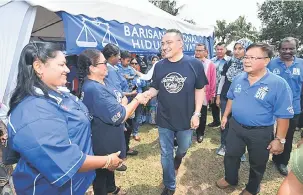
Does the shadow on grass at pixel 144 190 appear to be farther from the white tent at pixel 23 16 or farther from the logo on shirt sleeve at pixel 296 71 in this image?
the logo on shirt sleeve at pixel 296 71

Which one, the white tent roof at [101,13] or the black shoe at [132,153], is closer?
the white tent roof at [101,13]

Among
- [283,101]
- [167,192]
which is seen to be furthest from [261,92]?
[167,192]

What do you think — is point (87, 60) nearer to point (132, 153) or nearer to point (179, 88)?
point (179, 88)

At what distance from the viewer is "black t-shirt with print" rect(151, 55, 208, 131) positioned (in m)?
2.73

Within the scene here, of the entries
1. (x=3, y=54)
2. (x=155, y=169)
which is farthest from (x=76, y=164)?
(x=3, y=54)

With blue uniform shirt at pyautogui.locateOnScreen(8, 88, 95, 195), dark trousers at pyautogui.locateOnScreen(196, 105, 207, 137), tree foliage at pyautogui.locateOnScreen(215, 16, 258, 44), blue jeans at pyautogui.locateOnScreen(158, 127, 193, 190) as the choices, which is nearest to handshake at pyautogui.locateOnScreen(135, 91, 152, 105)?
blue jeans at pyautogui.locateOnScreen(158, 127, 193, 190)

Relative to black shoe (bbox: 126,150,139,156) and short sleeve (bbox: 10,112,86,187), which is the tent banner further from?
short sleeve (bbox: 10,112,86,187)

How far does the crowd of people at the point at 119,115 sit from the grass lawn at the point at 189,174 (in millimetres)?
173

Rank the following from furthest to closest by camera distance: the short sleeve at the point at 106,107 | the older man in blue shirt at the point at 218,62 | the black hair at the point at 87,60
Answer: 1. the older man in blue shirt at the point at 218,62
2. the black hair at the point at 87,60
3. the short sleeve at the point at 106,107

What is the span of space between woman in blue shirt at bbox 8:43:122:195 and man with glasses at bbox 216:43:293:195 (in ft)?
5.75

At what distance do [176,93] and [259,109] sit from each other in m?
0.95

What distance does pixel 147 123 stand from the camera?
20.2ft

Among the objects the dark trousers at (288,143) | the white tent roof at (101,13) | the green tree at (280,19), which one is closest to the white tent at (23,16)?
the white tent roof at (101,13)

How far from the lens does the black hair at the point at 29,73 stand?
1416mm
